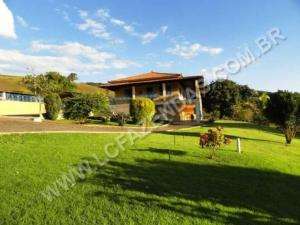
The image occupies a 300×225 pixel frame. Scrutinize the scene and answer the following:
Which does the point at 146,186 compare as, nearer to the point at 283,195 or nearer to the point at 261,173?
the point at 283,195

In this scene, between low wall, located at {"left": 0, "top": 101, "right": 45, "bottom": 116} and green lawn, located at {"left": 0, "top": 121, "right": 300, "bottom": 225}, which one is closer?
green lawn, located at {"left": 0, "top": 121, "right": 300, "bottom": 225}

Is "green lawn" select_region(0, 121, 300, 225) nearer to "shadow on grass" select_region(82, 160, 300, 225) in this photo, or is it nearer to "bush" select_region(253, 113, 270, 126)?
"shadow on grass" select_region(82, 160, 300, 225)

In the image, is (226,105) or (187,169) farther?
(226,105)

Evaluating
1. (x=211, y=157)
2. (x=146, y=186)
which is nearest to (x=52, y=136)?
(x=211, y=157)

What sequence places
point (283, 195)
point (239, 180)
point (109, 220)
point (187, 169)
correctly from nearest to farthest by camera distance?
point (109, 220) < point (283, 195) < point (239, 180) < point (187, 169)

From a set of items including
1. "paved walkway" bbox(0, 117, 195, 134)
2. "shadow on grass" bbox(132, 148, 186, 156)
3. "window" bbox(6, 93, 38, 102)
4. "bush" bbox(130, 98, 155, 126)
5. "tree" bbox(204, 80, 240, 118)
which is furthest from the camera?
"tree" bbox(204, 80, 240, 118)

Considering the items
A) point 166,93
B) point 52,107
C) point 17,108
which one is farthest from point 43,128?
point 17,108

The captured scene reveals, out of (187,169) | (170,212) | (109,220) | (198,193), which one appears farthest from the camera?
→ (187,169)

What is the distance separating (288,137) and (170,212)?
23165 mm

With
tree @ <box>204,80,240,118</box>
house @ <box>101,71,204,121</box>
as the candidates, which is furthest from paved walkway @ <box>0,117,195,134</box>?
tree @ <box>204,80,240,118</box>

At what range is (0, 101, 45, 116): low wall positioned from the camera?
49.4 m

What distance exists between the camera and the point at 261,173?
563 inches

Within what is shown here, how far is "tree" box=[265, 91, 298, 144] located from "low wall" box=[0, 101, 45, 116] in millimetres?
35496

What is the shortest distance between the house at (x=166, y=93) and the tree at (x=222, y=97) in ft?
7.92
